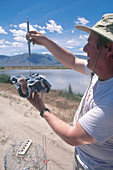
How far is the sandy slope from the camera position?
266cm

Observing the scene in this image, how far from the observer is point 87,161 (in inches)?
41.4

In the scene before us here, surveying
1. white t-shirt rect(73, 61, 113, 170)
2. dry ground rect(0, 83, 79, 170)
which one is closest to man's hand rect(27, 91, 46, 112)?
white t-shirt rect(73, 61, 113, 170)

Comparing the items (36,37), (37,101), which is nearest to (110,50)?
(37,101)

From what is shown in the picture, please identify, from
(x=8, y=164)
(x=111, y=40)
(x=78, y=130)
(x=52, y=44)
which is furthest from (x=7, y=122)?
(x=111, y=40)

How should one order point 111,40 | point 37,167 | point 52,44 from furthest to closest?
point 37,167 → point 52,44 → point 111,40

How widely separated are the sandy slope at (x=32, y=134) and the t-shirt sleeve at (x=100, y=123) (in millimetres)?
2035

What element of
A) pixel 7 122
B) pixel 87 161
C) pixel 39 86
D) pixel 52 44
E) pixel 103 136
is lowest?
pixel 7 122

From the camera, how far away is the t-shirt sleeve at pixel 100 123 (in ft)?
2.48

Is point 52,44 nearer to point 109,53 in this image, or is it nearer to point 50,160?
point 109,53

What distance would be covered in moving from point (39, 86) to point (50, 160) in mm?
2058

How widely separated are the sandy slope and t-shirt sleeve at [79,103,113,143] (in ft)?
6.68

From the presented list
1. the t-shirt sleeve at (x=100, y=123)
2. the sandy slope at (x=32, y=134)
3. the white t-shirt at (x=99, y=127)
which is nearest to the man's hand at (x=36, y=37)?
the white t-shirt at (x=99, y=127)

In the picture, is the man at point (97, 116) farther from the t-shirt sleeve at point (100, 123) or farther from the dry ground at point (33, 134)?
the dry ground at point (33, 134)

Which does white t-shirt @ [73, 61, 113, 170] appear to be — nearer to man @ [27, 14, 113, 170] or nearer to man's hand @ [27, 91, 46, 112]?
man @ [27, 14, 113, 170]
